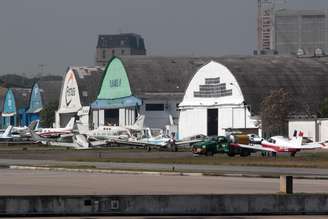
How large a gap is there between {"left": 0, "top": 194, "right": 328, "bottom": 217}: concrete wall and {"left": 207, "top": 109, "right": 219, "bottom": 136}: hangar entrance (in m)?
100

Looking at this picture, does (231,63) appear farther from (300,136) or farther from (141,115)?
(300,136)

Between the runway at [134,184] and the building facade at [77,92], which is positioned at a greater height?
the building facade at [77,92]

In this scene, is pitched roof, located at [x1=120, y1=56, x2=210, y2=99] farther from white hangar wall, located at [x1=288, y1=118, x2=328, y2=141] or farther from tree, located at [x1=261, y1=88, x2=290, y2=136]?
white hangar wall, located at [x1=288, y1=118, x2=328, y2=141]

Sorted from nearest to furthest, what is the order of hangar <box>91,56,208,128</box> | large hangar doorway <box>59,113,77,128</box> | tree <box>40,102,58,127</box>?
hangar <box>91,56,208,128</box>, large hangar doorway <box>59,113,77,128</box>, tree <box>40,102,58,127</box>

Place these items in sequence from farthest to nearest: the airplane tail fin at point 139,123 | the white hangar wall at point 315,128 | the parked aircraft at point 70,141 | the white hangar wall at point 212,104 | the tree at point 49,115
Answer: the tree at point 49,115
the airplane tail fin at point 139,123
the white hangar wall at point 212,104
the white hangar wall at point 315,128
the parked aircraft at point 70,141

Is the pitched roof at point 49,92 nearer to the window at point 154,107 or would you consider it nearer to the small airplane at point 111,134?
the window at point 154,107

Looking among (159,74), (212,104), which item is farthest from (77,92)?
(212,104)

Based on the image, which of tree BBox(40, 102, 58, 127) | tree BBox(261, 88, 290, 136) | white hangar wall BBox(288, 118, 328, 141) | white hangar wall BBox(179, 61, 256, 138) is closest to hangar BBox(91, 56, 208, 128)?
white hangar wall BBox(179, 61, 256, 138)

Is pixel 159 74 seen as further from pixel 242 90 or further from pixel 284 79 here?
pixel 242 90

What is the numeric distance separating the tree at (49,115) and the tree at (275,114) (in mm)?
72848

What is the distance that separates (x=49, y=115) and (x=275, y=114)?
3059 inches

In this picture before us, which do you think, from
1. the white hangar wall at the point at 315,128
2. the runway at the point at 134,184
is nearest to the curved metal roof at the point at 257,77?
the white hangar wall at the point at 315,128

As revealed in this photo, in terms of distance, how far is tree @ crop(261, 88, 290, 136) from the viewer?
371 ft

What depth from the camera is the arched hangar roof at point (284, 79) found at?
4820 inches
